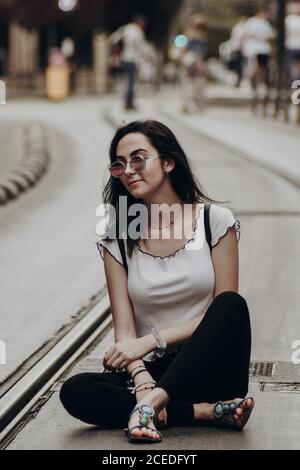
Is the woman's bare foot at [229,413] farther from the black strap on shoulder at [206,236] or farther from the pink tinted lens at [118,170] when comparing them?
the pink tinted lens at [118,170]

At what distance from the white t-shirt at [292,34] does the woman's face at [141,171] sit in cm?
2004

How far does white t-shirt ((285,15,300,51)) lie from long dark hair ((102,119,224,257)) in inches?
785

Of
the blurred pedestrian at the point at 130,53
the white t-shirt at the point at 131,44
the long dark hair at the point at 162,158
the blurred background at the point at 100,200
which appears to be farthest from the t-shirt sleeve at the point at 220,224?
the white t-shirt at the point at 131,44

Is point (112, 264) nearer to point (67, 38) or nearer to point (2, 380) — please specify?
point (2, 380)

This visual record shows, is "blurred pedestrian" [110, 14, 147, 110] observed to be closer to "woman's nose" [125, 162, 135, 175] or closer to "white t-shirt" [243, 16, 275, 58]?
"white t-shirt" [243, 16, 275, 58]

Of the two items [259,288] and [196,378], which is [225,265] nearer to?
[196,378]

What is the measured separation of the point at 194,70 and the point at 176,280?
74.1ft

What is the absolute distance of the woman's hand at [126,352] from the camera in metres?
5.40

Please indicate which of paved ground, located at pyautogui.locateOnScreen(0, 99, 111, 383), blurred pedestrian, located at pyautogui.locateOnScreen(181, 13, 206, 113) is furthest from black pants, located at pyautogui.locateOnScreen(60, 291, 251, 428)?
blurred pedestrian, located at pyautogui.locateOnScreen(181, 13, 206, 113)

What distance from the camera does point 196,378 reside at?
5.30m

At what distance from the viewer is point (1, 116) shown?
28906mm

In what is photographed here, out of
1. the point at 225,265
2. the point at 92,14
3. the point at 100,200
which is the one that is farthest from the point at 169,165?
the point at 92,14

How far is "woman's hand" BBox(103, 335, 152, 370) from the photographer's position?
5.40m

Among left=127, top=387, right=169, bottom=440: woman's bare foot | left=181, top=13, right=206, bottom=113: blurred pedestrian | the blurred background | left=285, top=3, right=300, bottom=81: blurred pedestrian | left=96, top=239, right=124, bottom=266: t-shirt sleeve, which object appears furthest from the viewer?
left=181, top=13, right=206, bottom=113: blurred pedestrian
